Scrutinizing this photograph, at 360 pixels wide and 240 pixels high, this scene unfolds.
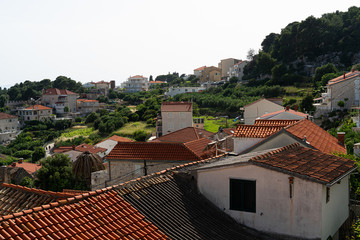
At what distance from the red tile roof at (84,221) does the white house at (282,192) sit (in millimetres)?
2322

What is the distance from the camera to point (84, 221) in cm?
657

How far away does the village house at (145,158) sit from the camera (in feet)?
58.9

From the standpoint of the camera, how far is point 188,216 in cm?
802

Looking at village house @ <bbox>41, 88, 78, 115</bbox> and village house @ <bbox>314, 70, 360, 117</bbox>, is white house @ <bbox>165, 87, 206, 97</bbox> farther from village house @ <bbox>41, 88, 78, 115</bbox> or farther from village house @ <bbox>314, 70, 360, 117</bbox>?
village house @ <bbox>314, 70, 360, 117</bbox>

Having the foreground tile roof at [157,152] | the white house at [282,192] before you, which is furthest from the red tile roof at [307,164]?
the foreground tile roof at [157,152]

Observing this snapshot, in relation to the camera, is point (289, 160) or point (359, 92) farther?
point (359, 92)

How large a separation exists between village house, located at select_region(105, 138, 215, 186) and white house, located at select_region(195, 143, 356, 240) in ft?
28.7

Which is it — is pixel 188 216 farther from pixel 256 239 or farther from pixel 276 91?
pixel 276 91

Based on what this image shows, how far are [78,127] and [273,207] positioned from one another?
88320 millimetres

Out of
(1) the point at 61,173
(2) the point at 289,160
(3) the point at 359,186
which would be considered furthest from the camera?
(1) the point at 61,173

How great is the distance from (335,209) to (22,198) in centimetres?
844

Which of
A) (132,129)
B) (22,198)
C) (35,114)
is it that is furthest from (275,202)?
(35,114)

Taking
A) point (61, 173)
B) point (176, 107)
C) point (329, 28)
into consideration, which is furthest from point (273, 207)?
point (329, 28)

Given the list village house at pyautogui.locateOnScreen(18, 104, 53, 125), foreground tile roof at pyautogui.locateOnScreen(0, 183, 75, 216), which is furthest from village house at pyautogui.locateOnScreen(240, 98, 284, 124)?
village house at pyautogui.locateOnScreen(18, 104, 53, 125)
